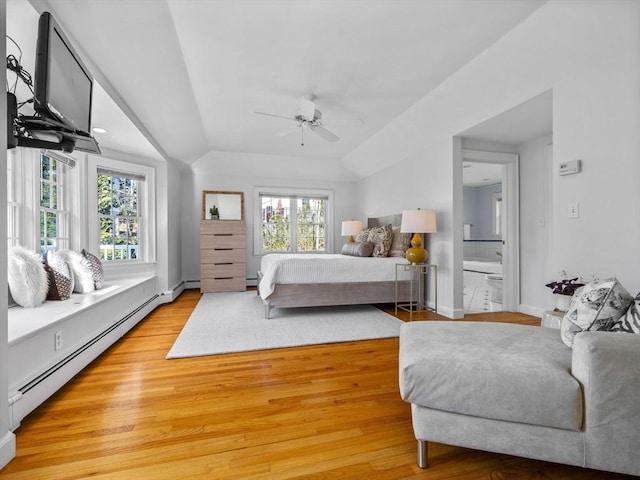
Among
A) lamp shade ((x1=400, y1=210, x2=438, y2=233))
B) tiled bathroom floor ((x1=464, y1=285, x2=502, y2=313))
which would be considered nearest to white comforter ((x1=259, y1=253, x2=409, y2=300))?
lamp shade ((x1=400, y1=210, x2=438, y2=233))

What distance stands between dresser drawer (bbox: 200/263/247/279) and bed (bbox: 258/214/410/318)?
165 cm

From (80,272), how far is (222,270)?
244 cm

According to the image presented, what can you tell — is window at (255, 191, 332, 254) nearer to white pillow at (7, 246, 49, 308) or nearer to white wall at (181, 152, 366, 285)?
white wall at (181, 152, 366, 285)

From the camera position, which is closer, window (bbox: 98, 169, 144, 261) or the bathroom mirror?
window (bbox: 98, 169, 144, 261)

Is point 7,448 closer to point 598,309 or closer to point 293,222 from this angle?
point 598,309

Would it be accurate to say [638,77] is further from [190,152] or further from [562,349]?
[190,152]

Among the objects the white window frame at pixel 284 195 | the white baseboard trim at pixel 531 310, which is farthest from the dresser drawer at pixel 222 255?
the white baseboard trim at pixel 531 310

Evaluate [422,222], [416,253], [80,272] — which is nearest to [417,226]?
[422,222]

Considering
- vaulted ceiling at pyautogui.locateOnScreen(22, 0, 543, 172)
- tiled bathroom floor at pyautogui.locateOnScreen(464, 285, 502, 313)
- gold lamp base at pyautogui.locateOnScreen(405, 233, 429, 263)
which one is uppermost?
vaulted ceiling at pyautogui.locateOnScreen(22, 0, 543, 172)

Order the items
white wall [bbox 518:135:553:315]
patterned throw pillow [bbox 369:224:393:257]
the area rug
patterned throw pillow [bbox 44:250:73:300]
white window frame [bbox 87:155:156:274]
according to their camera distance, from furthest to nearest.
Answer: patterned throw pillow [bbox 369:224:393:257], white window frame [bbox 87:155:156:274], white wall [bbox 518:135:553:315], the area rug, patterned throw pillow [bbox 44:250:73:300]

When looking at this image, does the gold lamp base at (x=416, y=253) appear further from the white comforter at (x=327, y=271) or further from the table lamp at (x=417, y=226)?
the white comforter at (x=327, y=271)

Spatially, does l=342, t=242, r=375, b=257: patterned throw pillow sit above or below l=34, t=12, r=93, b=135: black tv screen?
below

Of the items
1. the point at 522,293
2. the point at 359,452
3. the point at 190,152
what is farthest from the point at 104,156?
the point at 522,293

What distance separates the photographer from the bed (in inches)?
137
